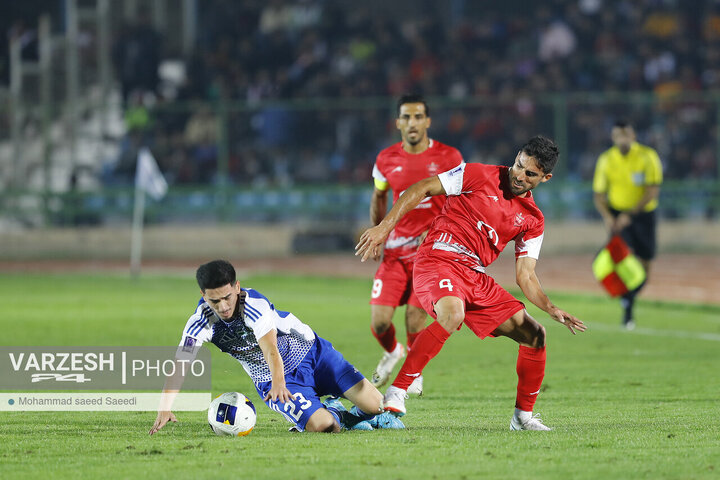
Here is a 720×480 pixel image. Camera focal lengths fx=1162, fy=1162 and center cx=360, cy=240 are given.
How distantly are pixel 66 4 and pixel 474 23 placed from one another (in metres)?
10.5

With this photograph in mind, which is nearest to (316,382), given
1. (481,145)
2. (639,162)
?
(639,162)

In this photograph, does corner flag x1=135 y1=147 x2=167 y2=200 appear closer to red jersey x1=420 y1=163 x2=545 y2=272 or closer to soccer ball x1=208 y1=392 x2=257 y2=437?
red jersey x1=420 y1=163 x2=545 y2=272

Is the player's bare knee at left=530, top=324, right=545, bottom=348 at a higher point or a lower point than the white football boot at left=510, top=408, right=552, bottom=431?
higher

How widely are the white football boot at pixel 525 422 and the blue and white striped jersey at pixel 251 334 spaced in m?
1.37

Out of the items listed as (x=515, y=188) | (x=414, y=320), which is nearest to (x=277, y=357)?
(x=515, y=188)

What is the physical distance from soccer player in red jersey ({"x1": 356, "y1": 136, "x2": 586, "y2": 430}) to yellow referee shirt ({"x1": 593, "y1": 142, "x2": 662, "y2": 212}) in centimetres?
725

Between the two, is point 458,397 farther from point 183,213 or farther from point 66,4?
point 66,4

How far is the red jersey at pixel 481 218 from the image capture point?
25.1ft

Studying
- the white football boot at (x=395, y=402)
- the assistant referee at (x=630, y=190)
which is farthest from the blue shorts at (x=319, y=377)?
the assistant referee at (x=630, y=190)

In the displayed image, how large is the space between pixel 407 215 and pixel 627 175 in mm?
5672

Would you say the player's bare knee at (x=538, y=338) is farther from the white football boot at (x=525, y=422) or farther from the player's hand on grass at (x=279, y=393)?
the player's hand on grass at (x=279, y=393)

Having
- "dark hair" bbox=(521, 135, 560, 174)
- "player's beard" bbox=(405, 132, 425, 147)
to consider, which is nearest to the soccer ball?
"dark hair" bbox=(521, 135, 560, 174)

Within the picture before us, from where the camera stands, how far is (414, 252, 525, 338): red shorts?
24.5ft

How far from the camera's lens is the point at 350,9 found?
31.4 metres
